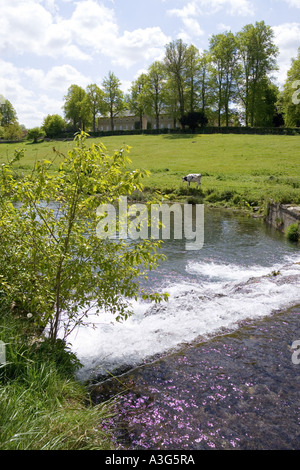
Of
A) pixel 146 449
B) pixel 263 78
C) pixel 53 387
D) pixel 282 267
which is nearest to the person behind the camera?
pixel 146 449

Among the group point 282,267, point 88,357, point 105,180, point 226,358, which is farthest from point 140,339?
point 282,267

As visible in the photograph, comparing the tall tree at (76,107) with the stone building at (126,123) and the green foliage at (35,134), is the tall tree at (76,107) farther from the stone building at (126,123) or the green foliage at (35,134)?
the stone building at (126,123)

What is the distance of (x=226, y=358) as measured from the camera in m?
6.39

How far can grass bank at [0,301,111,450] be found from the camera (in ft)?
11.6

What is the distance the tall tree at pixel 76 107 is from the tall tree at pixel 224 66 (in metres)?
30.1

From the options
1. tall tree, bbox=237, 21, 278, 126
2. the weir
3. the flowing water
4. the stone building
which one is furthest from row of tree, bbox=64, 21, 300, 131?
the flowing water

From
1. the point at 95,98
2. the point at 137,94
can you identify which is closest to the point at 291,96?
the point at 137,94

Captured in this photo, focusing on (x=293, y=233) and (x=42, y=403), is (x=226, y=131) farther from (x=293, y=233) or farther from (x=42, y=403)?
(x=42, y=403)

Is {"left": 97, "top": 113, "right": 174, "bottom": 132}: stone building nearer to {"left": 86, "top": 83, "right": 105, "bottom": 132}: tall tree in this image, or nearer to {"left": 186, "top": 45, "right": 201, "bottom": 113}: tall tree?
{"left": 86, "top": 83, "right": 105, "bottom": 132}: tall tree

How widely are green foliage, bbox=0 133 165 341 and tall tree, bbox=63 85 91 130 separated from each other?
3227 inches

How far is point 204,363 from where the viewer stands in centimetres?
621

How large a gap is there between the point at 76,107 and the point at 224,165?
189ft

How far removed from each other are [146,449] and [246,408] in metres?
1.64

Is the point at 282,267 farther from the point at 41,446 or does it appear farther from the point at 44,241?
the point at 41,446
